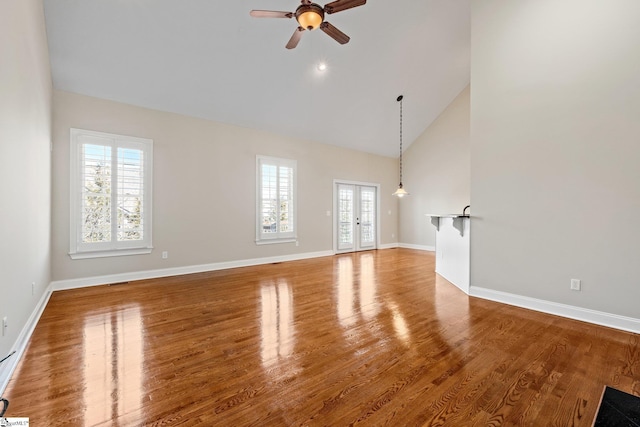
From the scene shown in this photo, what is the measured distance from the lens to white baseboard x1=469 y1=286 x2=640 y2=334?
287cm

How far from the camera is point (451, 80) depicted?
22.7 ft

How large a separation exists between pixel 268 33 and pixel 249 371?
14.8ft

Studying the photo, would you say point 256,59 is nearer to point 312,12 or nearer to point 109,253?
point 312,12

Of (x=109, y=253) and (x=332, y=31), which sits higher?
(x=332, y=31)

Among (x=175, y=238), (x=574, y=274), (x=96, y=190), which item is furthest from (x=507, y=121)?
(x=96, y=190)

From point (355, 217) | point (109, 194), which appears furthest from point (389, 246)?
point (109, 194)

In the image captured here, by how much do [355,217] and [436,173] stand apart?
2678 mm

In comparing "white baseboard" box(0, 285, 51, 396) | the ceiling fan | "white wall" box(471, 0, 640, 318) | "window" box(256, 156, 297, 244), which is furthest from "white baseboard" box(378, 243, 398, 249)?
"white baseboard" box(0, 285, 51, 396)

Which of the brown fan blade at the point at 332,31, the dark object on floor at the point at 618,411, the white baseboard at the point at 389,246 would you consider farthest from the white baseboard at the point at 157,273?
the dark object on floor at the point at 618,411

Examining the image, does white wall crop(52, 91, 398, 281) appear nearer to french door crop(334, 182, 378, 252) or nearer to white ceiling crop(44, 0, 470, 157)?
white ceiling crop(44, 0, 470, 157)

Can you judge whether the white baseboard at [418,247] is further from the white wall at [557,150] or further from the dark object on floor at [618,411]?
the dark object on floor at [618,411]

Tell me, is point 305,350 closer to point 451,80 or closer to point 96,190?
point 96,190

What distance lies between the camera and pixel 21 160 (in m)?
2.48

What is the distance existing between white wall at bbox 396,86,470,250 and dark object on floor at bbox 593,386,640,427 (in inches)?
256
